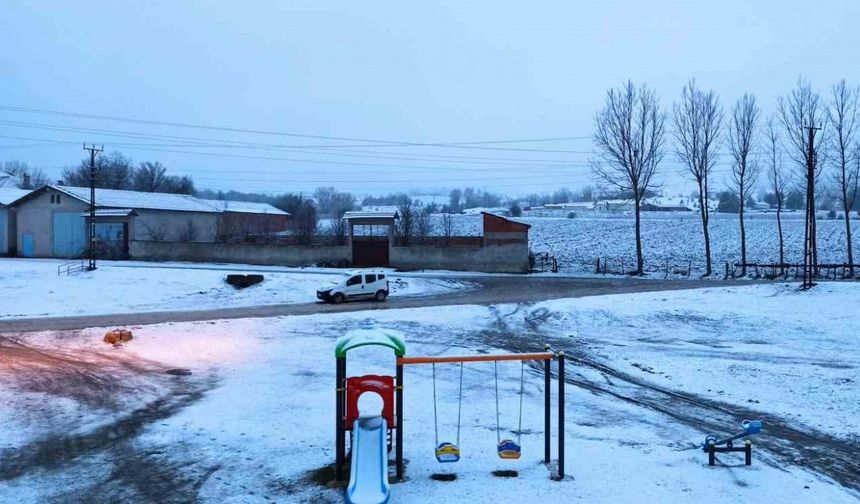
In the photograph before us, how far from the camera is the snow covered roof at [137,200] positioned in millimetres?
52781

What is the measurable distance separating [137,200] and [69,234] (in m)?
6.69

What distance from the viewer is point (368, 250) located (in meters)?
49.8

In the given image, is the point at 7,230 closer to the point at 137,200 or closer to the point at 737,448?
the point at 137,200

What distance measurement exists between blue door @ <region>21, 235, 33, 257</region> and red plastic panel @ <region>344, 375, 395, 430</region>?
5399cm

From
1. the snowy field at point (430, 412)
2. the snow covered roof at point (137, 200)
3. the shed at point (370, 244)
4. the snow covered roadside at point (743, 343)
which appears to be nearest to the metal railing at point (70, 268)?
the snow covered roof at point (137, 200)

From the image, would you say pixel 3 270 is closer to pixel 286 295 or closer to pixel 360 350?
pixel 286 295

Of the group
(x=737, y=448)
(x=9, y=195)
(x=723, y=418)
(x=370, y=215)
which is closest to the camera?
(x=737, y=448)

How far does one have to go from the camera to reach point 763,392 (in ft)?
46.4

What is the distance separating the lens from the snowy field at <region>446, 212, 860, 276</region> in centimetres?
5594

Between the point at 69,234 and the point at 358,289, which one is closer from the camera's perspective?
the point at 358,289

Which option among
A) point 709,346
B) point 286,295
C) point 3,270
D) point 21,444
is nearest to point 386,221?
point 286,295

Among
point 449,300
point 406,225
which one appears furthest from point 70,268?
point 449,300

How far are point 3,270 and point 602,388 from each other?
38688mm

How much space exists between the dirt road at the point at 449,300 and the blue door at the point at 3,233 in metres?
31.8
